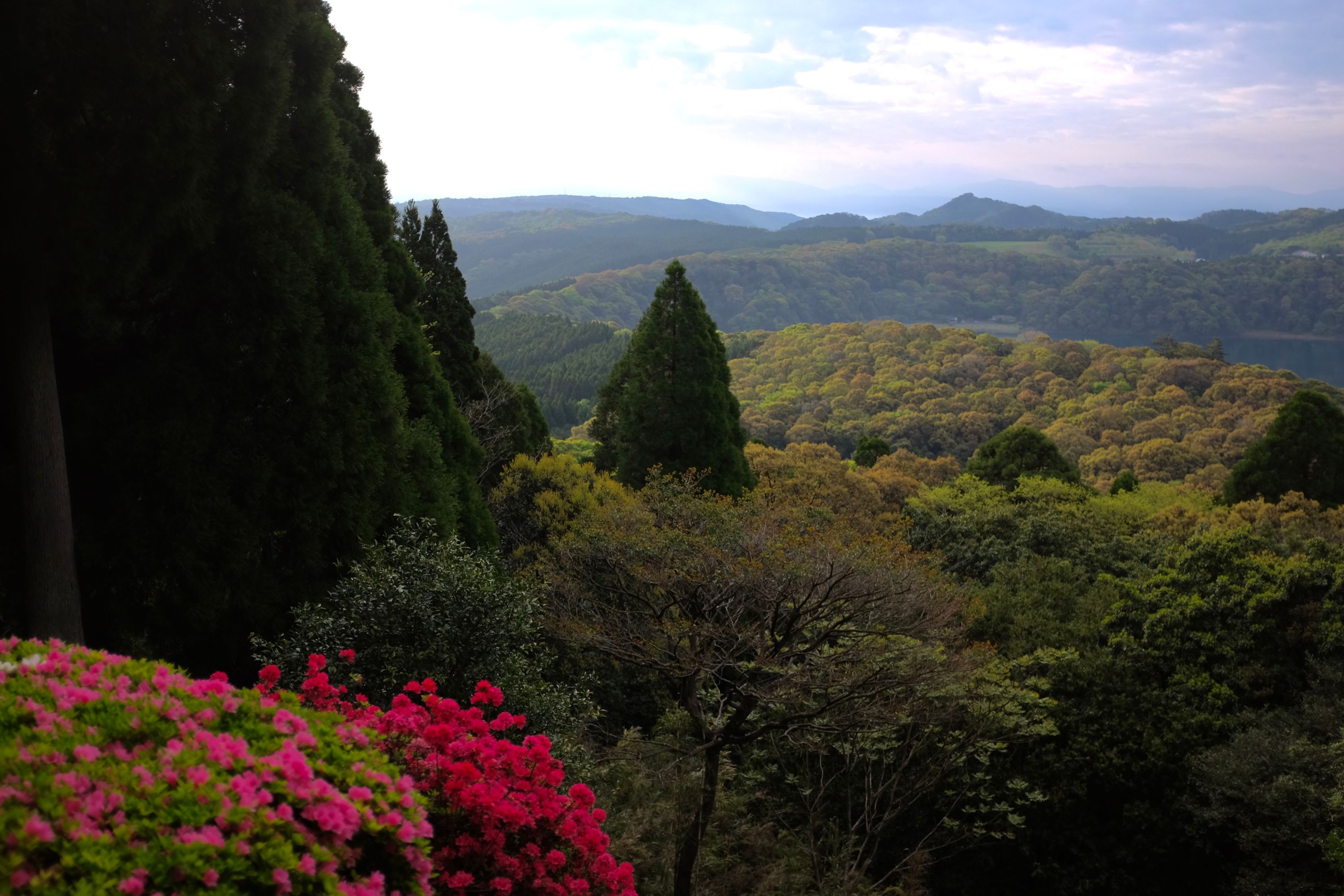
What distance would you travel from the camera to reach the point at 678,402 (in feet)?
47.9

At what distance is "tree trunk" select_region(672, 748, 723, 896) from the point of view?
265 inches

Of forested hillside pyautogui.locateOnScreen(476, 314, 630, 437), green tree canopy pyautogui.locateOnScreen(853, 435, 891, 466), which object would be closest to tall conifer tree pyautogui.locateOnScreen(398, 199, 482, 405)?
green tree canopy pyautogui.locateOnScreen(853, 435, 891, 466)

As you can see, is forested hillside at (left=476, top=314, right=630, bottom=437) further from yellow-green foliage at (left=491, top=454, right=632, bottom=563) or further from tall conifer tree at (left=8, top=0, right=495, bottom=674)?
tall conifer tree at (left=8, top=0, right=495, bottom=674)

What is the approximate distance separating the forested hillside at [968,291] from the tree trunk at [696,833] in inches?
4003

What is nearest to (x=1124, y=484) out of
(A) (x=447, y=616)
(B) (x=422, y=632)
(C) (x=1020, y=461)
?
(C) (x=1020, y=461)

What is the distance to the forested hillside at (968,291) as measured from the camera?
125 metres

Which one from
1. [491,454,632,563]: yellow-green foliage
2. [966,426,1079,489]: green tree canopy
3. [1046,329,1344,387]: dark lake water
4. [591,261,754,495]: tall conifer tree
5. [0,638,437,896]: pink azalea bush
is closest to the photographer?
[0,638,437,896]: pink azalea bush

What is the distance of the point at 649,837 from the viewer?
7773 millimetres

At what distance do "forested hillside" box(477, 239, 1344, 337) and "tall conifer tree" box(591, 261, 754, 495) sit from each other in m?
93.1

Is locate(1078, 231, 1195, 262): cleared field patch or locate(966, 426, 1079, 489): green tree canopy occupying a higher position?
locate(1078, 231, 1195, 262): cleared field patch

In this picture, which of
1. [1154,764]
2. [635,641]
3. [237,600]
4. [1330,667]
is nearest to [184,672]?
[237,600]

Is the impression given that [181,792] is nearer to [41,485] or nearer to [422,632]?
[422,632]

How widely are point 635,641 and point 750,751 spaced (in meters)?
3.38

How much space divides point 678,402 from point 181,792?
1249 centimetres
